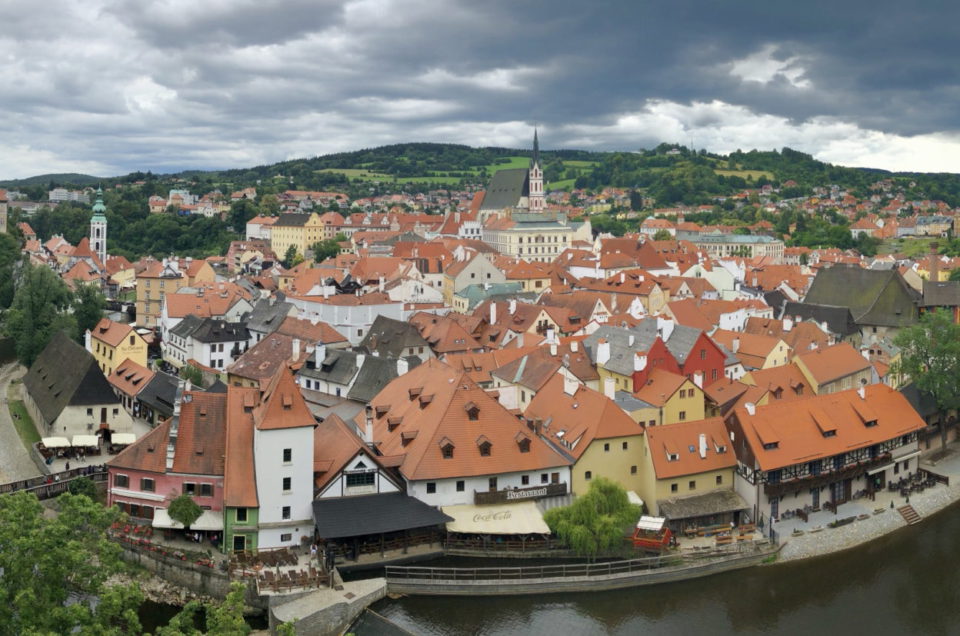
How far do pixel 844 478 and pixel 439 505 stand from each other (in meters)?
18.3

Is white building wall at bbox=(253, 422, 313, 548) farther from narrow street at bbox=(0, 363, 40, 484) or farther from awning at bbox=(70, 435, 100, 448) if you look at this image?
narrow street at bbox=(0, 363, 40, 484)

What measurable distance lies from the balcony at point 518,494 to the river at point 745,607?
496cm

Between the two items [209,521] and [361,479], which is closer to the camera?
[209,521]

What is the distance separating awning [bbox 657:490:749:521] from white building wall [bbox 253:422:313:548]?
47.3 ft

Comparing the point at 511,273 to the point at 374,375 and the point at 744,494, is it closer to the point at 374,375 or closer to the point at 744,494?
the point at 374,375

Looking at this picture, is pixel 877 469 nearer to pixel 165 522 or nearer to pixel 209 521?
pixel 209 521

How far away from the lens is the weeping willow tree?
34531 mm

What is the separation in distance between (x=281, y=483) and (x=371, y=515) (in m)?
3.59

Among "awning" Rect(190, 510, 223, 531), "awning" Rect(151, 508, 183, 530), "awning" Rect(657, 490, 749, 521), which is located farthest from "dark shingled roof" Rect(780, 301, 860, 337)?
"awning" Rect(151, 508, 183, 530)

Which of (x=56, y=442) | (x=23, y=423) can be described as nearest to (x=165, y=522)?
(x=56, y=442)

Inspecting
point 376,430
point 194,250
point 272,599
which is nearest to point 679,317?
point 376,430

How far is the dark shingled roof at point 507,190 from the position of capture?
14738cm

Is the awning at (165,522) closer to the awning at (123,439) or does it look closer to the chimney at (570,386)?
the awning at (123,439)

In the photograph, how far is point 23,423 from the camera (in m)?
51.9
